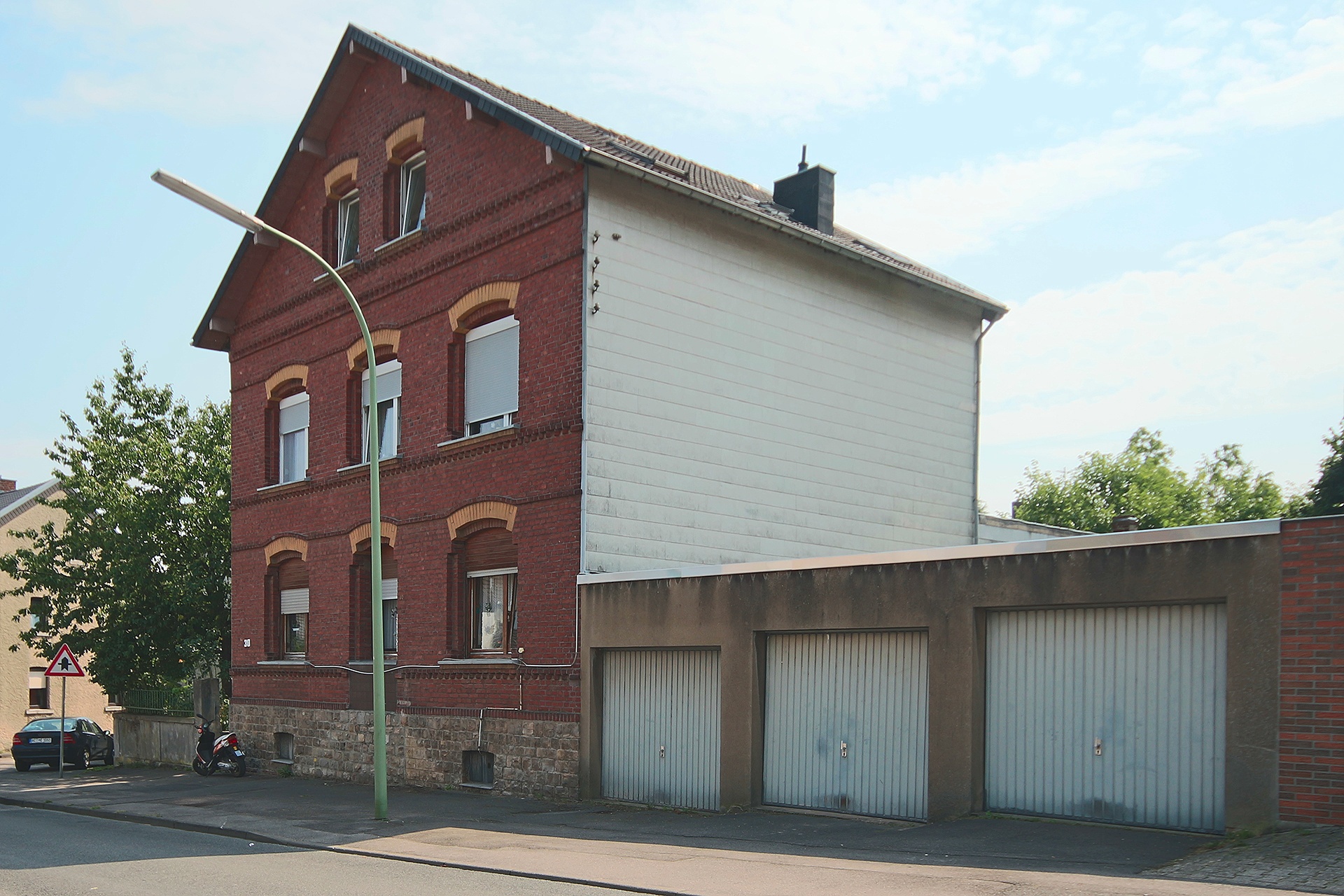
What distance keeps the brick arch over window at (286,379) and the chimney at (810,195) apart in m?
9.30

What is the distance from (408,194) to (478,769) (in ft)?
31.6

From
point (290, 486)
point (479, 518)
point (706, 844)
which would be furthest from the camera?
point (290, 486)

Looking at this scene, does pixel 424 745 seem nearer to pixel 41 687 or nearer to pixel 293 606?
pixel 293 606

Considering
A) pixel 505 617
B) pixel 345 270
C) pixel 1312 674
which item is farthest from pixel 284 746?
pixel 1312 674

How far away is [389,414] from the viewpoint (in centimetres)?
2052

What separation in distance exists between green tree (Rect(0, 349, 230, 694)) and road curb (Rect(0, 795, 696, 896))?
26.6 feet

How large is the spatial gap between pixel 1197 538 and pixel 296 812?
11.7m

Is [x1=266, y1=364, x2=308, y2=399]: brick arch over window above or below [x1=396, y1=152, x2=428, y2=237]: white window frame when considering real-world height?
below

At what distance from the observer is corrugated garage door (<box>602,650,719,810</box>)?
1470 cm


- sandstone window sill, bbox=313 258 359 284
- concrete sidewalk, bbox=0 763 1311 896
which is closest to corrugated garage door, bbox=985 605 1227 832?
concrete sidewalk, bbox=0 763 1311 896

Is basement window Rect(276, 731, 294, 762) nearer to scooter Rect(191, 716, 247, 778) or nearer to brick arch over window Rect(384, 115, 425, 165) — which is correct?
scooter Rect(191, 716, 247, 778)

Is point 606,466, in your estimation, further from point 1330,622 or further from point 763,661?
point 1330,622

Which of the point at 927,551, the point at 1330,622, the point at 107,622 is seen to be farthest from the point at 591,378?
the point at 107,622

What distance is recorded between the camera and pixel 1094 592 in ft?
36.3
